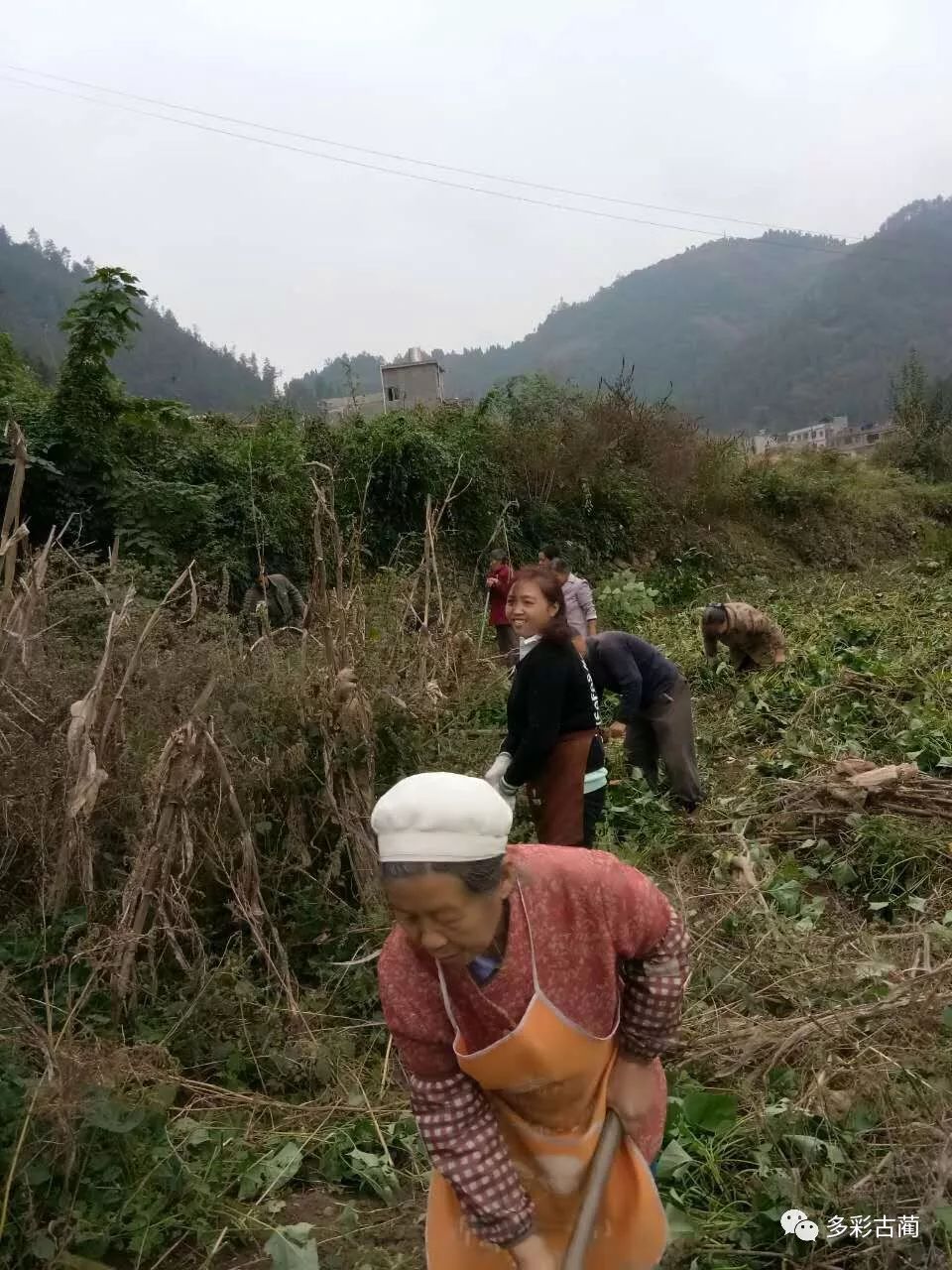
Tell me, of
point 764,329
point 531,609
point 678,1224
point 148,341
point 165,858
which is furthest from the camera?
point 764,329

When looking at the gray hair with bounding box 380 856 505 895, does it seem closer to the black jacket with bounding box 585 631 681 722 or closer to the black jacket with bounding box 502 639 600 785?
the black jacket with bounding box 502 639 600 785

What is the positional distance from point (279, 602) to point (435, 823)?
256 inches

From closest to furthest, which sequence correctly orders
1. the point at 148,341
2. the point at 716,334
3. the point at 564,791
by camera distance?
the point at 564,791, the point at 148,341, the point at 716,334

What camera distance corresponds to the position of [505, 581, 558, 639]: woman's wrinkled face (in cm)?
296

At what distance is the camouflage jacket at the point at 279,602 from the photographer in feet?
18.8

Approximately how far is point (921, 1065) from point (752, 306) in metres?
145

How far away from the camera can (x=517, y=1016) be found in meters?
1.29

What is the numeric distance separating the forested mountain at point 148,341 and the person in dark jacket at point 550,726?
4048 centimetres

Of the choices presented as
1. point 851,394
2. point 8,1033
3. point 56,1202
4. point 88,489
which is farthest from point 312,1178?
point 851,394

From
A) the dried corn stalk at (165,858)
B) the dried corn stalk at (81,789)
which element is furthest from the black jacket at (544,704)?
the dried corn stalk at (81,789)

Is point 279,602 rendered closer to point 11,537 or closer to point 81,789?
point 11,537

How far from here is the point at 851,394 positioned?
71375 mm

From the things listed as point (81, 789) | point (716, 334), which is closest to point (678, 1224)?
point (81, 789)

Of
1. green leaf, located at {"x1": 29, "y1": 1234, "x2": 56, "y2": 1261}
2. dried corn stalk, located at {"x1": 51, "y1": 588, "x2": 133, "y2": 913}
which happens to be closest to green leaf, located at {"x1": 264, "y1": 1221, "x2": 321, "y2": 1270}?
green leaf, located at {"x1": 29, "y1": 1234, "x2": 56, "y2": 1261}
